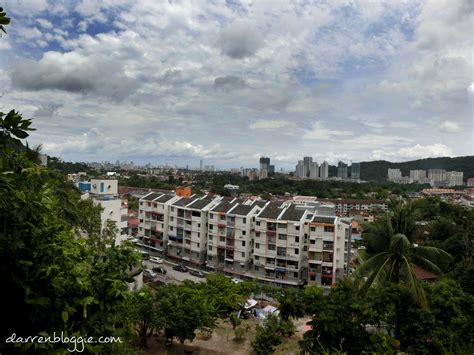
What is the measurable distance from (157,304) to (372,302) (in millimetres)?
6869

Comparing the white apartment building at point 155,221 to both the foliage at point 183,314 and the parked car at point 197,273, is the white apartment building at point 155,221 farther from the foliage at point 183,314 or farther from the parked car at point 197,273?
the foliage at point 183,314

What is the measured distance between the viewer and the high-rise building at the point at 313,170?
146 meters

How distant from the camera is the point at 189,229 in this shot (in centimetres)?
2855

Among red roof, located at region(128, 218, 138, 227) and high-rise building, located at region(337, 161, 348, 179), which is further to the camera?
high-rise building, located at region(337, 161, 348, 179)

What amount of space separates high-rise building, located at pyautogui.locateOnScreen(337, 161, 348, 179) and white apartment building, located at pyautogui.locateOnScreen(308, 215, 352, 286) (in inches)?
4984

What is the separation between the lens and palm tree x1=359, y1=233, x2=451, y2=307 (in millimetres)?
9141

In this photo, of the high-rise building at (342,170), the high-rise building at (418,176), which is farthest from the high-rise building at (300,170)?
the high-rise building at (418,176)

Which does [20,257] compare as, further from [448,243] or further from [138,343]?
[448,243]

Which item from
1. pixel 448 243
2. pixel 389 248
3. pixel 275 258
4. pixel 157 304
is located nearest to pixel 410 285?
pixel 389 248

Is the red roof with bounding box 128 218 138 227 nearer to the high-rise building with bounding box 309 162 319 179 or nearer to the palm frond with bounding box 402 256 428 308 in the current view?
the palm frond with bounding box 402 256 428 308

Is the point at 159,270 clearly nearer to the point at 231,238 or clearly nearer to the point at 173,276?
the point at 173,276

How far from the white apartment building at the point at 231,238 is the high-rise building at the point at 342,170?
126 m

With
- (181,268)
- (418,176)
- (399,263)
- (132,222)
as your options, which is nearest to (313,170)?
(418,176)

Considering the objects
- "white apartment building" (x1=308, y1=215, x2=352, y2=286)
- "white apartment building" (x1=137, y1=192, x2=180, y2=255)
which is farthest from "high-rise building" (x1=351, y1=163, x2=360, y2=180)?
"white apartment building" (x1=308, y1=215, x2=352, y2=286)
